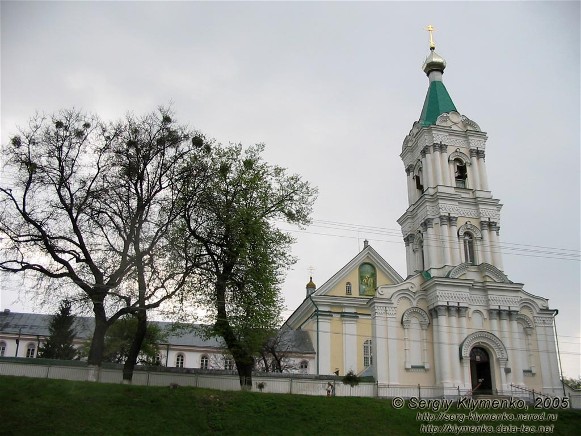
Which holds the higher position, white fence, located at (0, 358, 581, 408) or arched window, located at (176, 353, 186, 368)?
arched window, located at (176, 353, 186, 368)

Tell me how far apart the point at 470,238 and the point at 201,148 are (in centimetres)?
1858

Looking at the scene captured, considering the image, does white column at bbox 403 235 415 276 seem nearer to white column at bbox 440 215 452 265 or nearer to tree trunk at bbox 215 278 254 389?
white column at bbox 440 215 452 265

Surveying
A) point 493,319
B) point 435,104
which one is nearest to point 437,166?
point 435,104

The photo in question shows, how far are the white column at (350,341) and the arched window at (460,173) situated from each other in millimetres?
11972

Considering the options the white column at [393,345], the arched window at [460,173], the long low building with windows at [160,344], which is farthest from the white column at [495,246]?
the long low building with windows at [160,344]

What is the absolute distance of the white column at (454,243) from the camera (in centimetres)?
3484

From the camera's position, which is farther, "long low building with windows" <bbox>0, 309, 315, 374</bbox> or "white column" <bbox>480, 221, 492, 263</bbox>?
"long low building with windows" <bbox>0, 309, 315, 374</bbox>

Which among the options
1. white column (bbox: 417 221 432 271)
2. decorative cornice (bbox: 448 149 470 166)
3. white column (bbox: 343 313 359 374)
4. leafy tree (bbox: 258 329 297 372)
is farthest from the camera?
white column (bbox: 343 313 359 374)

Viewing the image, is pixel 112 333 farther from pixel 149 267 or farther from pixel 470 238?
pixel 470 238

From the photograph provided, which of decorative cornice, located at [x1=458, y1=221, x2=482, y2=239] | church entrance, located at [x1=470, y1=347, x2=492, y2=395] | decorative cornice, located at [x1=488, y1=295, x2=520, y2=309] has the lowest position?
church entrance, located at [x1=470, y1=347, x2=492, y2=395]

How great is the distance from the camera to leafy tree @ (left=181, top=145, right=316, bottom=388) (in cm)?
2714

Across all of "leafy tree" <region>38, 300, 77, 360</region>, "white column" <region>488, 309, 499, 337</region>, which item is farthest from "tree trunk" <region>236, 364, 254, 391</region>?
"leafy tree" <region>38, 300, 77, 360</region>

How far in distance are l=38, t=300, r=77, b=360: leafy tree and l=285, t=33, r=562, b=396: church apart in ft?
65.0

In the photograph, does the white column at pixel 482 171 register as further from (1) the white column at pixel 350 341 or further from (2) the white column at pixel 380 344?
(1) the white column at pixel 350 341
